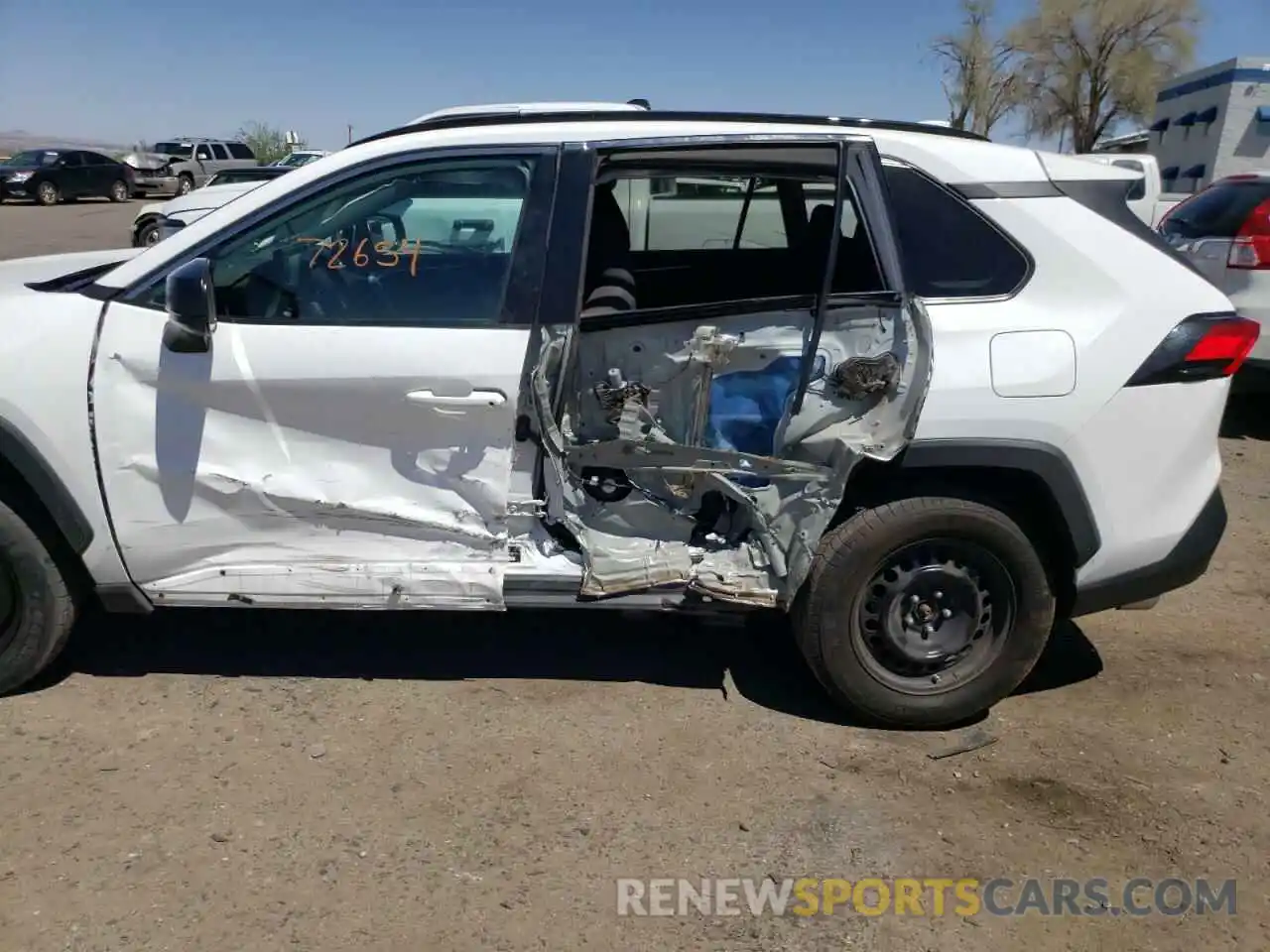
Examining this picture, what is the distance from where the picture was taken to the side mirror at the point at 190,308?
306 centimetres

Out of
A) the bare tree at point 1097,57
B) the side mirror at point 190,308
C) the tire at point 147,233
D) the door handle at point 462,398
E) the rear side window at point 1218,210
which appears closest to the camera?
the side mirror at point 190,308

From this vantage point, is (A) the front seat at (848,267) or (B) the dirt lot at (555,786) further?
(A) the front seat at (848,267)

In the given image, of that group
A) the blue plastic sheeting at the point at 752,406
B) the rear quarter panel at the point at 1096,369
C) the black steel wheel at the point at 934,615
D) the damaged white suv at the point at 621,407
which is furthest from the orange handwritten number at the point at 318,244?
the black steel wheel at the point at 934,615

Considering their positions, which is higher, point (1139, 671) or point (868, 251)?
point (868, 251)

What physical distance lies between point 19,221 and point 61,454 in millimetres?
25286

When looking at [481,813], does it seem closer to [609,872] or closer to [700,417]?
[609,872]

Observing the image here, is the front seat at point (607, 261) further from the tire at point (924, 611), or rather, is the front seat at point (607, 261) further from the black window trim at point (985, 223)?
the tire at point (924, 611)

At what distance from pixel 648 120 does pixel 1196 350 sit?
1.93m

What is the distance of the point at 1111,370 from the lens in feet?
10.6

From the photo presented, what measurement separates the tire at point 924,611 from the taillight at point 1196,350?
66 cm

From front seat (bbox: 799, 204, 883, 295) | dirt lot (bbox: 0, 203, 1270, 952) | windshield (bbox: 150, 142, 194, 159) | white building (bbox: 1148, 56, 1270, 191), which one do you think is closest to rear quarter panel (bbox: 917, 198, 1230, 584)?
front seat (bbox: 799, 204, 883, 295)

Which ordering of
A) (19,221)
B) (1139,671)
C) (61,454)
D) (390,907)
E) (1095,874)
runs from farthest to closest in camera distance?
1. (19,221)
2. (1139,671)
3. (61,454)
4. (1095,874)
5. (390,907)

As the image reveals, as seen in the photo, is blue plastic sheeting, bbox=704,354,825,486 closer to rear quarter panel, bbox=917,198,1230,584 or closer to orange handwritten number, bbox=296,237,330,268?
rear quarter panel, bbox=917,198,1230,584

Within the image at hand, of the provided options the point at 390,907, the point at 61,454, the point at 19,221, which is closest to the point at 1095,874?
the point at 390,907
